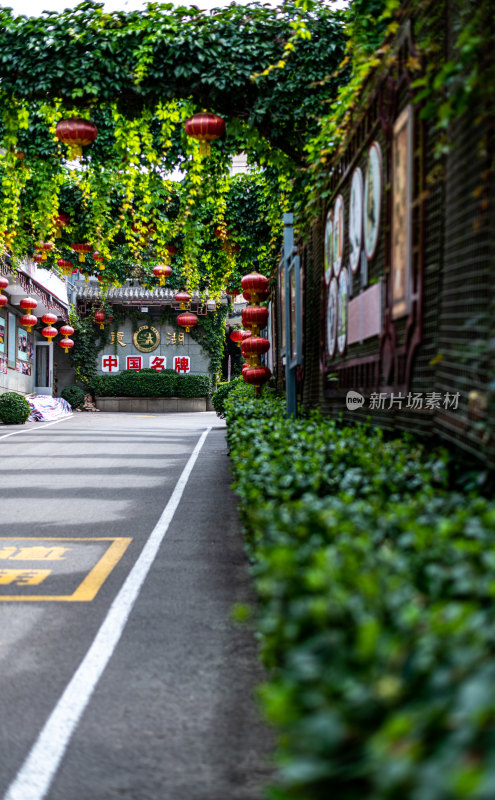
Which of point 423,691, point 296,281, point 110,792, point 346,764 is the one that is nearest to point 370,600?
point 423,691

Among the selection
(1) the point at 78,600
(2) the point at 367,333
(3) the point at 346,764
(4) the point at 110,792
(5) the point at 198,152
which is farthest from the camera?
(5) the point at 198,152

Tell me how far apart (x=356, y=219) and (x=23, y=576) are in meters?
4.13

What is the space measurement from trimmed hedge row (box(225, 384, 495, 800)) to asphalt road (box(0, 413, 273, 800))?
1.46m

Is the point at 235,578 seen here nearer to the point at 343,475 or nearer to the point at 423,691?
the point at 343,475

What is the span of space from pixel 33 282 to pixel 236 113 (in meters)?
20.2

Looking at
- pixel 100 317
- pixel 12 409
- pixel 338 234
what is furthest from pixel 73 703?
pixel 100 317

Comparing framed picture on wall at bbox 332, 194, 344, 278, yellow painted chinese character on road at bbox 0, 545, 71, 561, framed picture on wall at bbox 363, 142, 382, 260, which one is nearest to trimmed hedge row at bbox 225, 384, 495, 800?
framed picture on wall at bbox 363, 142, 382, 260

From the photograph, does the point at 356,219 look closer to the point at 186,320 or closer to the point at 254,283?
the point at 254,283

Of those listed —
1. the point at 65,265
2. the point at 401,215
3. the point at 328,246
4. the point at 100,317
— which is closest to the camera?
the point at 401,215

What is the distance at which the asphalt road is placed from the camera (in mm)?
3133

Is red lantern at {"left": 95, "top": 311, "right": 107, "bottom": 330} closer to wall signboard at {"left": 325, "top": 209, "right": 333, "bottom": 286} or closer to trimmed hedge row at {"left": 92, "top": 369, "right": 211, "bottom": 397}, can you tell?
trimmed hedge row at {"left": 92, "top": 369, "right": 211, "bottom": 397}

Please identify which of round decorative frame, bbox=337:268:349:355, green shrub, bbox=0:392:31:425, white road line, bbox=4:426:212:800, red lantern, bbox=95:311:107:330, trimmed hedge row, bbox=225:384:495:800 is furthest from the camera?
red lantern, bbox=95:311:107:330

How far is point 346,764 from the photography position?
123 cm

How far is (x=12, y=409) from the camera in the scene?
2181 centimetres
